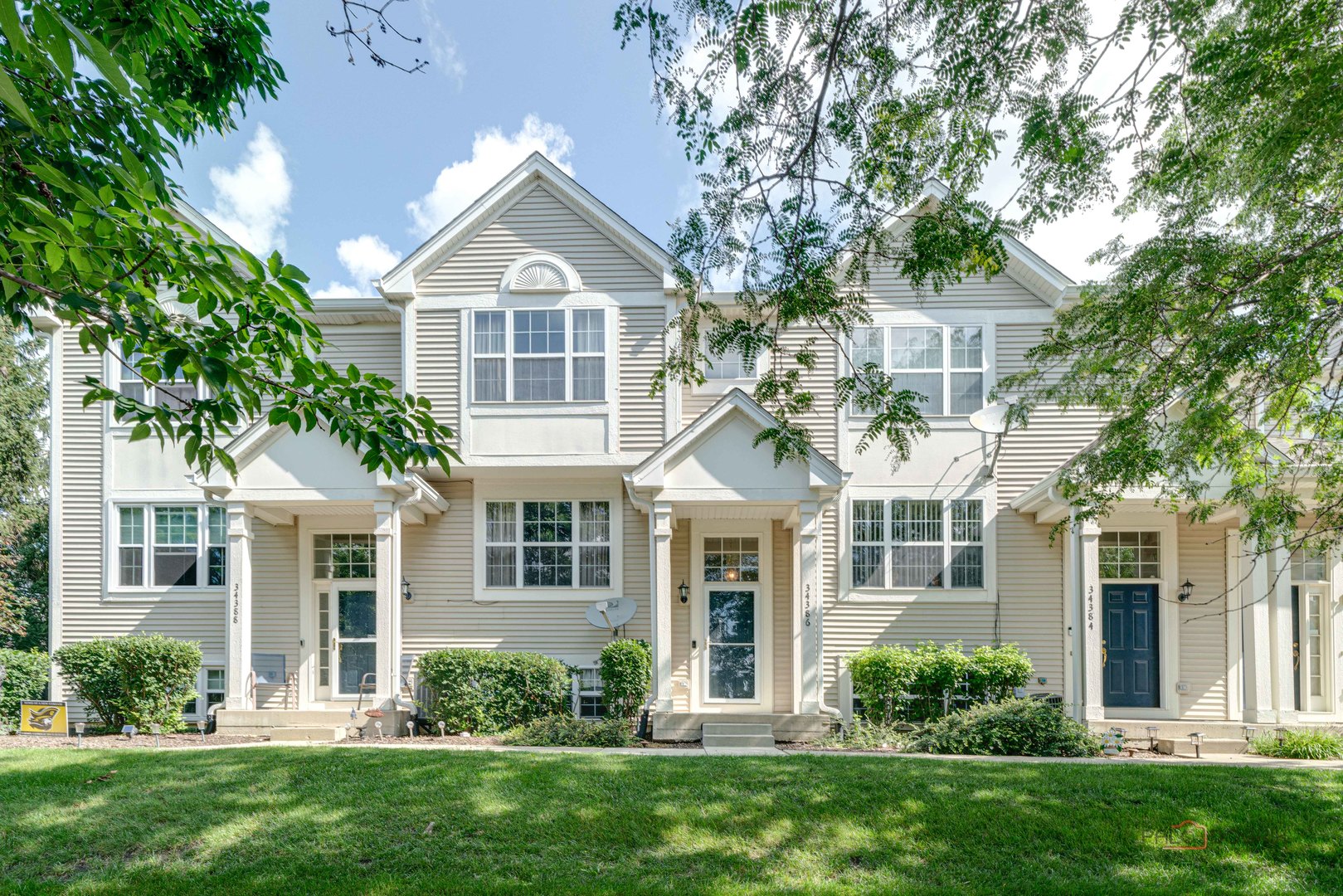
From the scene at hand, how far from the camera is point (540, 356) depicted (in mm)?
12492

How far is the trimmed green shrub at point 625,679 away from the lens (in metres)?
11.2

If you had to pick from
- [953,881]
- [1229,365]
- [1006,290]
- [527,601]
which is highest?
[1006,290]

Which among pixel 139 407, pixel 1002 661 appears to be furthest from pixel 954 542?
pixel 139 407

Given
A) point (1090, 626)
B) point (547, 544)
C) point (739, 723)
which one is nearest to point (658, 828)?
point (739, 723)

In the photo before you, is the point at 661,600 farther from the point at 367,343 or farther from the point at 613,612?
the point at 367,343

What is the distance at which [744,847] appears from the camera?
5895 mm

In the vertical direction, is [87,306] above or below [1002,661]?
above

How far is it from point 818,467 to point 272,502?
25.1 feet

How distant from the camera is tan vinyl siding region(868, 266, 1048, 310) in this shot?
12.6 meters

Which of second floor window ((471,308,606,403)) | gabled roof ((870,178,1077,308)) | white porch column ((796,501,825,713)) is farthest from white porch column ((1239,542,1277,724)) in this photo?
second floor window ((471,308,606,403))

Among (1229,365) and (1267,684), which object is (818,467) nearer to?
(1229,365)

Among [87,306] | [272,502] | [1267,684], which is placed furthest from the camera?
[272,502]

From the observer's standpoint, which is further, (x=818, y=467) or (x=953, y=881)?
(x=818, y=467)

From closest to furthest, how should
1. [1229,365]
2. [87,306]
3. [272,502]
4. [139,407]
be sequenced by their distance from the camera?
[87,306] < [139,407] < [1229,365] < [272,502]
